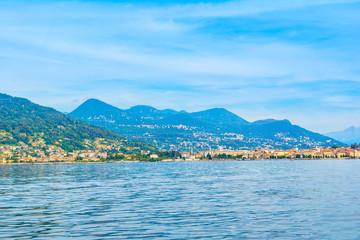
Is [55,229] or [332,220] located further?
[332,220]

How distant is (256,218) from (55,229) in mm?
14923

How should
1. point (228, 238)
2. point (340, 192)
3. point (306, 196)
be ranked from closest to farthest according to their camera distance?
point (228, 238) < point (306, 196) < point (340, 192)

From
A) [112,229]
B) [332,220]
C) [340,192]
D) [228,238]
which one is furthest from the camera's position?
[340,192]

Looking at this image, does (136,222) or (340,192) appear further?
(340,192)

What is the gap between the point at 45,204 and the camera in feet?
137

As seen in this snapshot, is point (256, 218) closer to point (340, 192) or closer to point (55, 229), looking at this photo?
point (55, 229)

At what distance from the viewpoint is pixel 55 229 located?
28.4 metres

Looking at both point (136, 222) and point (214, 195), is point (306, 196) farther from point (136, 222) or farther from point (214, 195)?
point (136, 222)

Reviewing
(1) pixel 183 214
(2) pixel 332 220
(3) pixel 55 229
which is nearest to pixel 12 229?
(3) pixel 55 229

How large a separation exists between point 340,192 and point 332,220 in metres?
20.5

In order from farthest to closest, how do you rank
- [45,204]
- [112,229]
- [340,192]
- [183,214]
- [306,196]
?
[340,192] < [306,196] < [45,204] < [183,214] < [112,229]

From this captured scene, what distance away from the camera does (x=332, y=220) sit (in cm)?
3034

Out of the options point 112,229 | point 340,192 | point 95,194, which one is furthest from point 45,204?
point 340,192

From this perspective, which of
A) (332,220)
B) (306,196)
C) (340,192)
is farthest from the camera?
(340,192)
